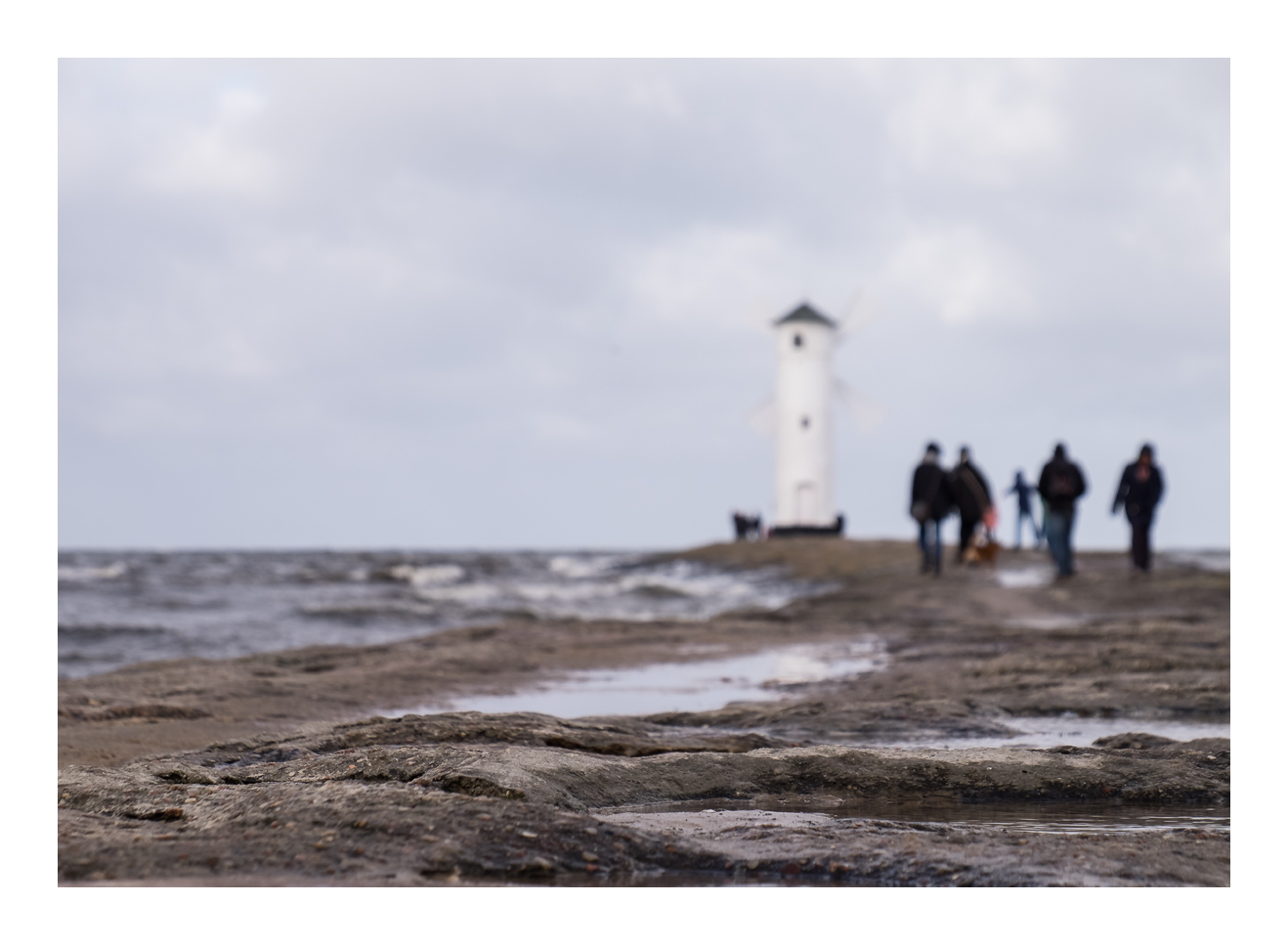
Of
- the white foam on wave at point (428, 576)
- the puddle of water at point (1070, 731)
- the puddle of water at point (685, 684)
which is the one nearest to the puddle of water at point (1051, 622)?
the puddle of water at point (685, 684)

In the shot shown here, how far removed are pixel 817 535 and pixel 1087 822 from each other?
117 feet

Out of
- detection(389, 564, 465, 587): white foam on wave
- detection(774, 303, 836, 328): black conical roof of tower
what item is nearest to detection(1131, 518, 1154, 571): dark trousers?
detection(389, 564, 465, 587): white foam on wave

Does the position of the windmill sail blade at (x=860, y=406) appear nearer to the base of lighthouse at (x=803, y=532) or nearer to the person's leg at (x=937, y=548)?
the base of lighthouse at (x=803, y=532)

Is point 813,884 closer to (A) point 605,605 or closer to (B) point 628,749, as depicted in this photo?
(B) point 628,749

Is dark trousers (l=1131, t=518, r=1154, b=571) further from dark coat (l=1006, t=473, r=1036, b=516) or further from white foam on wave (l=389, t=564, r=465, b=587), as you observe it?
white foam on wave (l=389, t=564, r=465, b=587)

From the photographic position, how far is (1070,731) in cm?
526

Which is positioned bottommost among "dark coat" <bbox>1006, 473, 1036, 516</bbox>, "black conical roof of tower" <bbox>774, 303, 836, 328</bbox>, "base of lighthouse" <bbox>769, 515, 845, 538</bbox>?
"base of lighthouse" <bbox>769, 515, 845, 538</bbox>

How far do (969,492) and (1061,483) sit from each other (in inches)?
83.3

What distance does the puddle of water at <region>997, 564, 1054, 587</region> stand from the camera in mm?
15367

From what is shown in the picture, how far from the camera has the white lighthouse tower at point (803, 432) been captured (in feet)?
130

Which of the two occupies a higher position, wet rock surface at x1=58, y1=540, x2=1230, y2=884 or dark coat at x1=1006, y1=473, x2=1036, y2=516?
dark coat at x1=1006, y1=473, x2=1036, y2=516

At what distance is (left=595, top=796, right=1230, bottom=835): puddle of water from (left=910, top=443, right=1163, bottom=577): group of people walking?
11.9m

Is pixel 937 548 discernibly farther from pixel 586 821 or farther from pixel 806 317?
pixel 806 317

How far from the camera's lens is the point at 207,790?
325 centimetres
